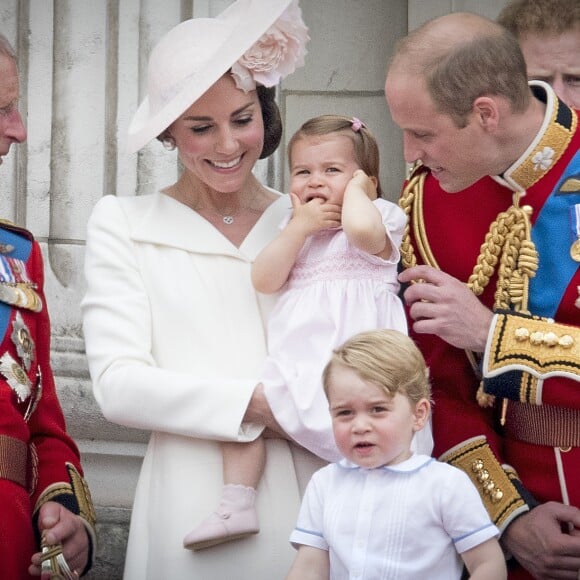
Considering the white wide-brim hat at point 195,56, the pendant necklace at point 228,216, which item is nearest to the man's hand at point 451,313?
the pendant necklace at point 228,216

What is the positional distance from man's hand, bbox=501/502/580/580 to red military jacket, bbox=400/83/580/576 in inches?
1.3

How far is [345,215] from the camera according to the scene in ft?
11.7

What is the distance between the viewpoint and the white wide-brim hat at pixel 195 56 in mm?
3693

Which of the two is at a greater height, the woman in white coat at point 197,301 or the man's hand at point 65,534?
the woman in white coat at point 197,301

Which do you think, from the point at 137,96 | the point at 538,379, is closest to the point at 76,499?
the point at 538,379

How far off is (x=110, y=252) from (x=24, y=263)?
0.28 meters

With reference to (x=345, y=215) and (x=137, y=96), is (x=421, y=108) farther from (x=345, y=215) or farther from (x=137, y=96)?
(x=137, y=96)

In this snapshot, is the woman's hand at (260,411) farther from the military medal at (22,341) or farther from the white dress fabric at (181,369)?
the military medal at (22,341)

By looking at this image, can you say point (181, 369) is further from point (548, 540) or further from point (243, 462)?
point (548, 540)

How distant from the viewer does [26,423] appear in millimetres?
3703

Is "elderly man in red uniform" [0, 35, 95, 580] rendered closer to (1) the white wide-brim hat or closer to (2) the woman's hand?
(1) the white wide-brim hat

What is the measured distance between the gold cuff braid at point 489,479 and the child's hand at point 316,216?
584 mm

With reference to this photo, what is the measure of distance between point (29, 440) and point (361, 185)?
3.24 feet

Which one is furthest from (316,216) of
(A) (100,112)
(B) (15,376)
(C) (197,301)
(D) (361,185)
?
(A) (100,112)
